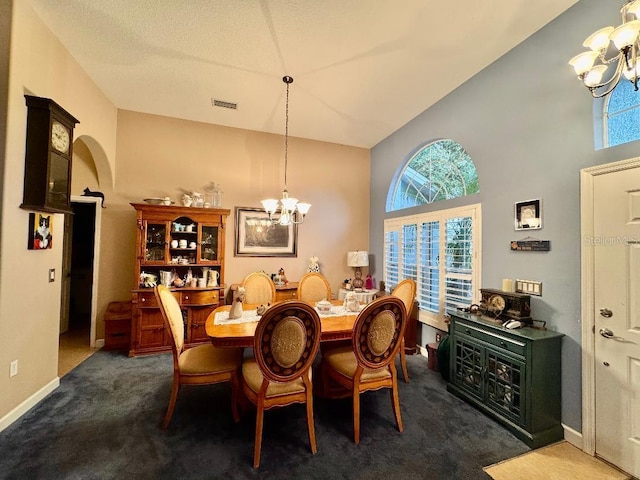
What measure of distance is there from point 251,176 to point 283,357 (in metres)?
3.41

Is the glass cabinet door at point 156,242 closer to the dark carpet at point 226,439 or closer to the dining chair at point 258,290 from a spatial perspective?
the dining chair at point 258,290

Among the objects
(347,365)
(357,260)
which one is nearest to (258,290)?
(347,365)

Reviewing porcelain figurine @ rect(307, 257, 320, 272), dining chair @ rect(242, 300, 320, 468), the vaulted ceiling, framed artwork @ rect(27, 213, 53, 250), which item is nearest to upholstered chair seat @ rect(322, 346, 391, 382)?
dining chair @ rect(242, 300, 320, 468)

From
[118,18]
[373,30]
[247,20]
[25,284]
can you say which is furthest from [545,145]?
[25,284]

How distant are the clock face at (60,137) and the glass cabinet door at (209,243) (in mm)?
1779

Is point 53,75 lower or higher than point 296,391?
higher

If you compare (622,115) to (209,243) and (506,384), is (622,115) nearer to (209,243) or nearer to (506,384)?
(506,384)

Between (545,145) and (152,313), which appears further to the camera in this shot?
(152,313)

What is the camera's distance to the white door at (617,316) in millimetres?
1805

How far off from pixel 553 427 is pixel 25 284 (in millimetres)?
4460

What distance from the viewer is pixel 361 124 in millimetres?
4270

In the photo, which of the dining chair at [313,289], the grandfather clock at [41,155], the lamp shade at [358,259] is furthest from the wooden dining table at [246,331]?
the lamp shade at [358,259]

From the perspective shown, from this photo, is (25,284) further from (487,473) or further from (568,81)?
(568,81)

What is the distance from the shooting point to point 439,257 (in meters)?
3.55
